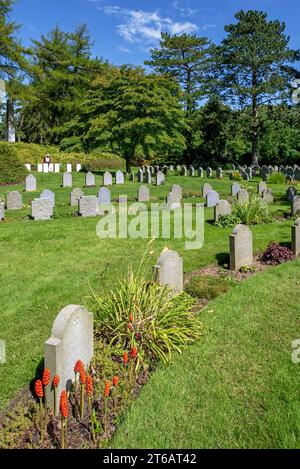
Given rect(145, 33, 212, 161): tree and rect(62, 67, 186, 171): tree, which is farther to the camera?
rect(145, 33, 212, 161): tree

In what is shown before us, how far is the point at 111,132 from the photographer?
30844 mm

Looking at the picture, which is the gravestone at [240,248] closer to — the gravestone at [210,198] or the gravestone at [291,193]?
the gravestone at [210,198]

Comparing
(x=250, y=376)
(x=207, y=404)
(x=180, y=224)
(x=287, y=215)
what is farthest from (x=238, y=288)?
(x=287, y=215)

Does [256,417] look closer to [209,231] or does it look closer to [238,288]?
[238,288]

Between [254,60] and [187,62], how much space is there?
411 inches

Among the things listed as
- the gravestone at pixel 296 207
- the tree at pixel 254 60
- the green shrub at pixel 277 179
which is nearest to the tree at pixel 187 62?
the tree at pixel 254 60

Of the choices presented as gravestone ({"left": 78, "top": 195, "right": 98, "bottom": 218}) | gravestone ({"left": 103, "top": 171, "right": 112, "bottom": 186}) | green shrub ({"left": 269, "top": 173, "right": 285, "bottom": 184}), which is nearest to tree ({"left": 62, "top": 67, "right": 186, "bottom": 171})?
gravestone ({"left": 103, "top": 171, "right": 112, "bottom": 186})

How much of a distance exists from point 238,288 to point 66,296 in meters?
3.19

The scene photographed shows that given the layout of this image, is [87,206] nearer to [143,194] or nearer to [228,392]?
[143,194]

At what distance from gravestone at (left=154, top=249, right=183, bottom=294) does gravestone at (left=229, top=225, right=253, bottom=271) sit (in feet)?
6.88

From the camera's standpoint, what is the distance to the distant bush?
909 cm

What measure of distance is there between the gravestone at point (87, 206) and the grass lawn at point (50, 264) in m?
0.50

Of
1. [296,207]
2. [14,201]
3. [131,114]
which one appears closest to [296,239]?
[296,207]

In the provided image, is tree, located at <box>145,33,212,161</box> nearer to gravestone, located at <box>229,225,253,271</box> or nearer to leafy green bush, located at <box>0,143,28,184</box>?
leafy green bush, located at <box>0,143,28,184</box>
